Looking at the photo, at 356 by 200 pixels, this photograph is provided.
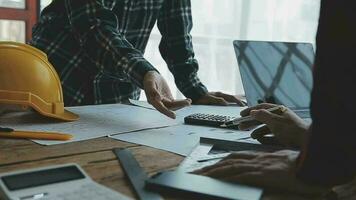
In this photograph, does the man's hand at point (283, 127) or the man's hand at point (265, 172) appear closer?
the man's hand at point (265, 172)

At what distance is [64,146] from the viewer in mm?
790

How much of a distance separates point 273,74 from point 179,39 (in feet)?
1.24

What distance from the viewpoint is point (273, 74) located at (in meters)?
1.31

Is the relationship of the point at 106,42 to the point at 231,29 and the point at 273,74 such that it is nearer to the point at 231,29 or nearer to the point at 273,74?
the point at 273,74

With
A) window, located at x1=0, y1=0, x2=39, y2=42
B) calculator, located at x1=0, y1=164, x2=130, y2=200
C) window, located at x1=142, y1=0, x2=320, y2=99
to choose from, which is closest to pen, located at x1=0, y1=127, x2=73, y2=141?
calculator, located at x1=0, y1=164, x2=130, y2=200

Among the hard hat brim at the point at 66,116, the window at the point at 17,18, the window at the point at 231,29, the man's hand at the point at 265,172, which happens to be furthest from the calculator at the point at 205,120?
the window at the point at 17,18

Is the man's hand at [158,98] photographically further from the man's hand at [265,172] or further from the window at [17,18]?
the window at [17,18]

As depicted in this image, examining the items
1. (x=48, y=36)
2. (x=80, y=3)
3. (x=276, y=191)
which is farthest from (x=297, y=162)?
(x=48, y=36)

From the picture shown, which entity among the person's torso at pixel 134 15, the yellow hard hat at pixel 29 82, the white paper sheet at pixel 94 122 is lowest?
the white paper sheet at pixel 94 122

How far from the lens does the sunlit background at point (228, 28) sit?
2.41 metres

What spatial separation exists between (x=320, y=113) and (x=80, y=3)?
2.75 feet

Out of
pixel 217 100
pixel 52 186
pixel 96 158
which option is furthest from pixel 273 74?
pixel 52 186

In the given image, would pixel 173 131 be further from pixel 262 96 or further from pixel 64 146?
pixel 262 96

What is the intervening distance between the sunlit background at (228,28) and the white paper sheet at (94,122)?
1271mm
